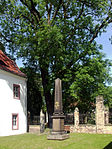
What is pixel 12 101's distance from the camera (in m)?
22.5

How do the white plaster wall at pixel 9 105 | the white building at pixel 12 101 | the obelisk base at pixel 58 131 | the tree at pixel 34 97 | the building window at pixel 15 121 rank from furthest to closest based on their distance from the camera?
→ the tree at pixel 34 97 < the building window at pixel 15 121 < the white building at pixel 12 101 < the white plaster wall at pixel 9 105 < the obelisk base at pixel 58 131

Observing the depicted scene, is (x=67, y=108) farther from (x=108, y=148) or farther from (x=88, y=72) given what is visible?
(x=108, y=148)

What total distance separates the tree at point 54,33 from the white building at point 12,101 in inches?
94.4

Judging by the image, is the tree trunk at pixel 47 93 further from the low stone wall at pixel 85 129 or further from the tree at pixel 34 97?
the tree at pixel 34 97

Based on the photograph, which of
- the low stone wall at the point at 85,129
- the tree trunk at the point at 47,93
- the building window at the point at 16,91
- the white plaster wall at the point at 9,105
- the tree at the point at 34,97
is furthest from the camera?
the tree at the point at 34,97

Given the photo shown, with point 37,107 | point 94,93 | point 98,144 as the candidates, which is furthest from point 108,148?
point 37,107

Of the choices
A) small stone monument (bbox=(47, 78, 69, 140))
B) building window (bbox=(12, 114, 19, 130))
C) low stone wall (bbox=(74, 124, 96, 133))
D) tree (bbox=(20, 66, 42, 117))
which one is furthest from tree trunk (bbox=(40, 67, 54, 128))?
small stone monument (bbox=(47, 78, 69, 140))

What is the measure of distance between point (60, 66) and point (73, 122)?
18.9 feet

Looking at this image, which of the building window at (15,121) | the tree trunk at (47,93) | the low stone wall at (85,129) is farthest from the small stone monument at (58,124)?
the building window at (15,121)

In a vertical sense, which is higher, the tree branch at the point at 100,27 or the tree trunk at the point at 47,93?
the tree branch at the point at 100,27

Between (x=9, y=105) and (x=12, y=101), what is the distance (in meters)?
0.65

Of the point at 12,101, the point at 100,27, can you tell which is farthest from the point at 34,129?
the point at 100,27

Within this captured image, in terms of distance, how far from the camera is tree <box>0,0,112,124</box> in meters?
21.9

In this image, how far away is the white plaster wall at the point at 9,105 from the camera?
21031 millimetres
